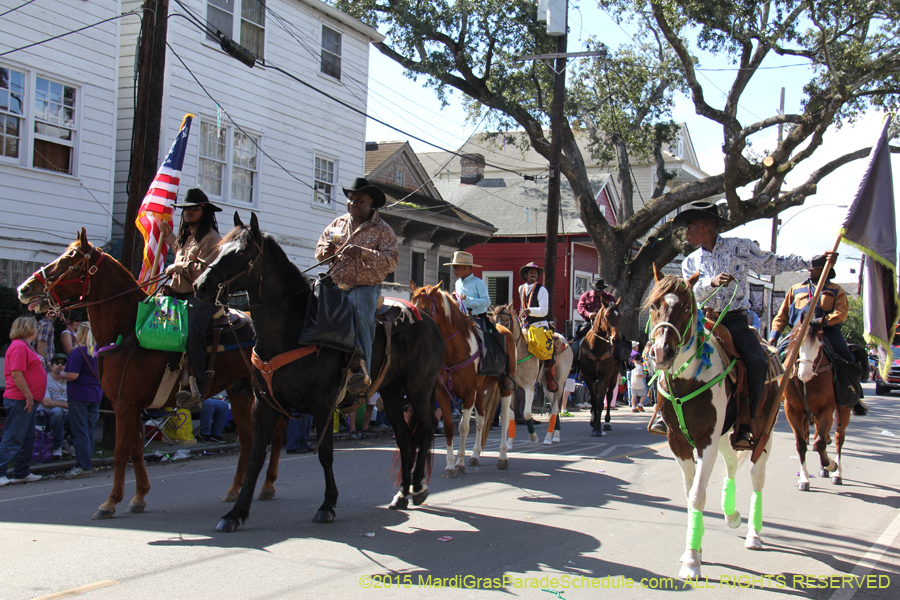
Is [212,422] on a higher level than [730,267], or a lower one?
lower

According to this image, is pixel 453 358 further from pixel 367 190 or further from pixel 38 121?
pixel 38 121

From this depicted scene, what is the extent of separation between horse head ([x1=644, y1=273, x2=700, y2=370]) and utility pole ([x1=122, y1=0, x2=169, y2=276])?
8.64m

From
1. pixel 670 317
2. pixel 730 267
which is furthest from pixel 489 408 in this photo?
pixel 670 317

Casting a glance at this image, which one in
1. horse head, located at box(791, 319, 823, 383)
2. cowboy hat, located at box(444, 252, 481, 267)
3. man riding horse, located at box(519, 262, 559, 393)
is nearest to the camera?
horse head, located at box(791, 319, 823, 383)

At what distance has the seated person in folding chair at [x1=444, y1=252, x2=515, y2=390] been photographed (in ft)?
34.4

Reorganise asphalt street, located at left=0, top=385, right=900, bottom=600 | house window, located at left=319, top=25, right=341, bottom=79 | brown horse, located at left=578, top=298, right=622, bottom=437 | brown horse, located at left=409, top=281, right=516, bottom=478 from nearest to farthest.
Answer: asphalt street, located at left=0, top=385, right=900, bottom=600 → brown horse, located at left=409, top=281, right=516, bottom=478 → brown horse, located at left=578, top=298, right=622, bottom=437 → house window, located at left=319, top=25, right=341, bottom=79

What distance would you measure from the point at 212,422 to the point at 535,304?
603 cm

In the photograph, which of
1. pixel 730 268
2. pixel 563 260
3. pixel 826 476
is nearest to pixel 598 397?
pixel 826 476

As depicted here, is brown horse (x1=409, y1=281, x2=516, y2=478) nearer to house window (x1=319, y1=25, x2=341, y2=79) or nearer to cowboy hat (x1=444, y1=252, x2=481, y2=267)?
cowboy hat (x1=444, y1=252, x2=481, y2=267)

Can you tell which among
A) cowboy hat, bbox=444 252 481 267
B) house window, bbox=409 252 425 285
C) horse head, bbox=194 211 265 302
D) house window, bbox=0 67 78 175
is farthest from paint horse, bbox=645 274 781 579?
house window, bbox=409 252 425 285

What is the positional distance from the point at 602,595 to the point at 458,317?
496cm

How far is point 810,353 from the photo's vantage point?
9500 mm

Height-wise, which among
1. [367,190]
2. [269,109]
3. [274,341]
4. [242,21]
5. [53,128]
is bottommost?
[274,341]

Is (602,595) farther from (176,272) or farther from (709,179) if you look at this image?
(709,179)
